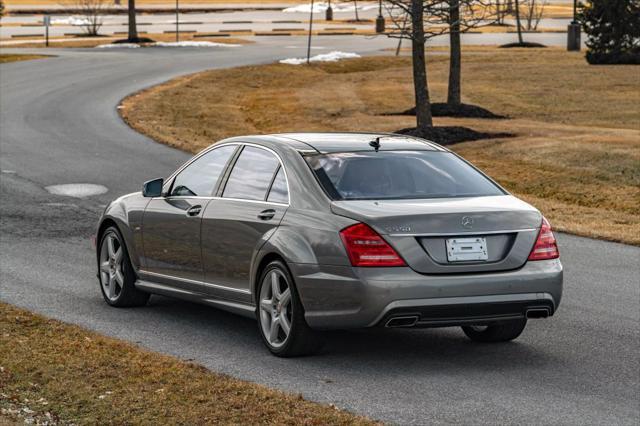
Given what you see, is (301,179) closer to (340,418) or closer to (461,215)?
(461,215)

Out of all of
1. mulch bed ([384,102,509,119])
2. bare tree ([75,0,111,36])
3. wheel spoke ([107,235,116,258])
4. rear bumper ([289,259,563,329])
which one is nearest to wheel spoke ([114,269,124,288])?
wheel spoke ([107,235,116,258])

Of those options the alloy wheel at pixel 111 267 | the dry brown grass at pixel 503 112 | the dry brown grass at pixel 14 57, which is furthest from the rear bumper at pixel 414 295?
the dry brown grass at pixel 14 57

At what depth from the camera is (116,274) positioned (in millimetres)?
11203

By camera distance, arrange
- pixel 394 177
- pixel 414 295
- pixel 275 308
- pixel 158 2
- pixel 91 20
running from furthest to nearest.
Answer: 1. pixel 158 2
2. pixel 91 20
3. pixel 394 177
4. pixel 275 308
5. pixel 414 295

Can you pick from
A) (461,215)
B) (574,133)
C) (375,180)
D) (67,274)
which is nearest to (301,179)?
(375,180)

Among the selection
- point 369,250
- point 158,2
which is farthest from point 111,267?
point 158,2

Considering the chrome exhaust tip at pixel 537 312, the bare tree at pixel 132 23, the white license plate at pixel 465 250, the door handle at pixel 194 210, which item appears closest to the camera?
the white license plate at pixel 465 250

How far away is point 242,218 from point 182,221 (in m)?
0.93

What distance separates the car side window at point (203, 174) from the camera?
10.0 metres

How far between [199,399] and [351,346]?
217 centimetres

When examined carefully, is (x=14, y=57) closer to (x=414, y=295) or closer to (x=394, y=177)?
(x=394, y=177)

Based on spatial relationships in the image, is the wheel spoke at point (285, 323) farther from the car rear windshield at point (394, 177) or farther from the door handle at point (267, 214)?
the car rear windshield at point (394, 177)

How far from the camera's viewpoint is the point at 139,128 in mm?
29781

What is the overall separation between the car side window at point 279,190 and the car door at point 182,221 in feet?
2.54
